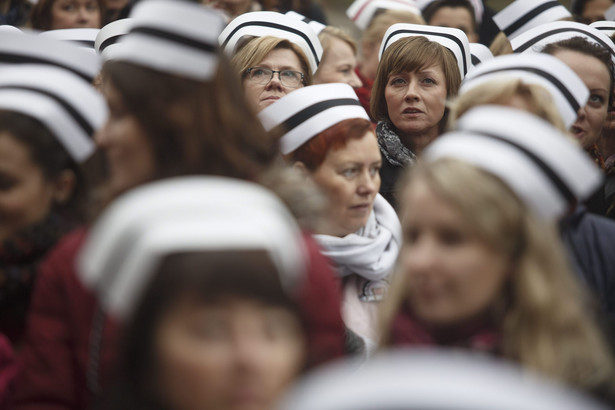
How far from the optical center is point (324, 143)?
434 cm

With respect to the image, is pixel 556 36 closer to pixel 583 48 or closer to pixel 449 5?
pixel 583 48

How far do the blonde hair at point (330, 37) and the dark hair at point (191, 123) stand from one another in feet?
14.6

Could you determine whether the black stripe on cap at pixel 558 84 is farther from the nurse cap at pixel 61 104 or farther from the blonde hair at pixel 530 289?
the nurse cap at pixel 61 104

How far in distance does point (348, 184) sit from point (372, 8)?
4.77m

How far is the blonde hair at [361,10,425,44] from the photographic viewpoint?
296 inches

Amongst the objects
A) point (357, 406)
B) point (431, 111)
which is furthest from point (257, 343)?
point (431, 111)

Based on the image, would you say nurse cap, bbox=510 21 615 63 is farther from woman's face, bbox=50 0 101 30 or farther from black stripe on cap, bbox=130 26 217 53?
black stripe on cap, bbox=130 26 217 53

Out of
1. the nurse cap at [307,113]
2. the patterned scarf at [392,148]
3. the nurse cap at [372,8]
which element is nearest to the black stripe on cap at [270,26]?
the patterned scarf at [392,148]

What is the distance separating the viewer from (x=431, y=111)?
17.9 ft

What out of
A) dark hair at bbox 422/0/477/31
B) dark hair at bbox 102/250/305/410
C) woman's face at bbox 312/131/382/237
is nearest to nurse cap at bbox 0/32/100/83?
woman's face at bbox 312/131/382/237

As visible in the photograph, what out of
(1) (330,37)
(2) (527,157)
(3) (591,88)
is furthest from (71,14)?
(2) (527,157)

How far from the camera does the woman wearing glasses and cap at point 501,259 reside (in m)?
2.35

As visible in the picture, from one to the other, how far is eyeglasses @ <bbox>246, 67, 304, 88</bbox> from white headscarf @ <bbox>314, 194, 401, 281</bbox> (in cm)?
138

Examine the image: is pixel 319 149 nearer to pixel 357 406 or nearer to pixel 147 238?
pixel 147 238
